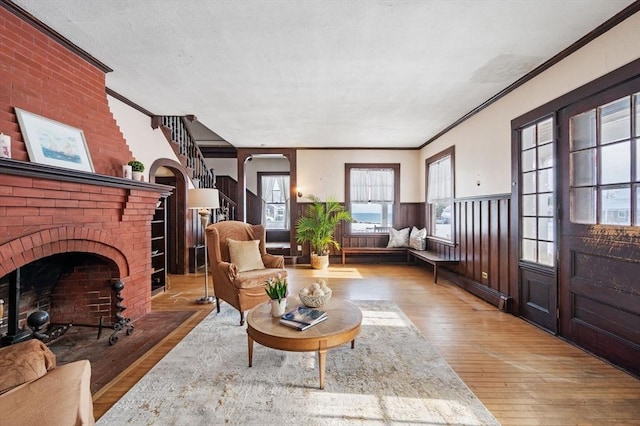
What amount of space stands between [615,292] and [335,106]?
355cm

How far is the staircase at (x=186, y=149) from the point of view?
493 cm

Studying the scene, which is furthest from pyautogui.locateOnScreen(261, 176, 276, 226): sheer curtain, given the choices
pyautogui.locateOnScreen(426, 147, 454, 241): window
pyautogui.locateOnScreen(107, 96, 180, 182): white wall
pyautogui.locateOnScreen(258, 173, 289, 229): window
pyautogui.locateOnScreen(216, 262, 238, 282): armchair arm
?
pyautogui.locateOnScreen(216, 262, 238, 282): armchair arm

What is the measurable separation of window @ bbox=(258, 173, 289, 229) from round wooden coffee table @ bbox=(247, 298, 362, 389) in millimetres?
6830

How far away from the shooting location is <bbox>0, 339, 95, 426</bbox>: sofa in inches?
41.8

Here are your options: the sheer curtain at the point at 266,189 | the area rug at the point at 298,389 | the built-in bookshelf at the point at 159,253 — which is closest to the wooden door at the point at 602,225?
the area rug at the point at 298,389

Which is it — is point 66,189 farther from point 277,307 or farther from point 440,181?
point 440,181

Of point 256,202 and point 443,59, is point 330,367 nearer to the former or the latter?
point 443,59

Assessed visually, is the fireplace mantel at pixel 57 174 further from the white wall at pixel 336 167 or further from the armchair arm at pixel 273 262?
the white wall at pixel 336 167

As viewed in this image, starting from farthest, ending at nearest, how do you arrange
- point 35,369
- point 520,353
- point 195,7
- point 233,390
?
1. point 520,353
2. point 195,7
3. point 233,390
4. point 35,369

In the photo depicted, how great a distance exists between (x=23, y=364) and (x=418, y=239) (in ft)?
20.5

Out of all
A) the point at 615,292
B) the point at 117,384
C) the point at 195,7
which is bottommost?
the point at 117,384

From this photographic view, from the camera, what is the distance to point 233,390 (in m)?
2.06

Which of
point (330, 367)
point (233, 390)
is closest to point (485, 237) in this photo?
point (330, 367)

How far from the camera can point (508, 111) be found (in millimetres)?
3771
